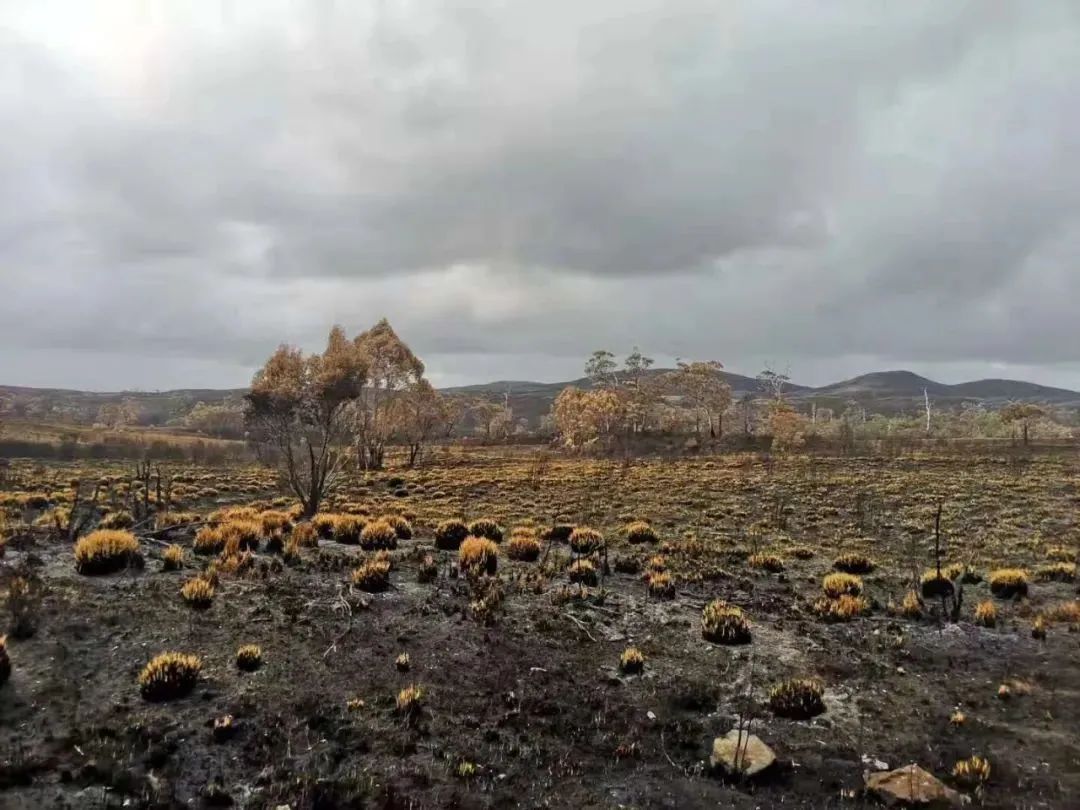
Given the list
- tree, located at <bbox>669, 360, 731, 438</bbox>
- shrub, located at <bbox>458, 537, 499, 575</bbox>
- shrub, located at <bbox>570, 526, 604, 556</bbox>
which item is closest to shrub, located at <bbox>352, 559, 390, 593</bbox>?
shrub, located at <bbox>458, 537, 499, 575</bbox>

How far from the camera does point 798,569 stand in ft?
57.0

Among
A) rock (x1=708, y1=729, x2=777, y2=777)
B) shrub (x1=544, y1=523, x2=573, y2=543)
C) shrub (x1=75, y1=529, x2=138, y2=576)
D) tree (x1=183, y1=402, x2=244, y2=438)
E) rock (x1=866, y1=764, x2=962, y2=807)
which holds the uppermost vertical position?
shrub (x1=75, y1=529, x2=138, y2=576)

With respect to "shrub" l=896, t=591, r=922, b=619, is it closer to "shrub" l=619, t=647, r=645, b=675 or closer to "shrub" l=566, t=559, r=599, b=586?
"shrub" l=619, t=647, r=645, b=675

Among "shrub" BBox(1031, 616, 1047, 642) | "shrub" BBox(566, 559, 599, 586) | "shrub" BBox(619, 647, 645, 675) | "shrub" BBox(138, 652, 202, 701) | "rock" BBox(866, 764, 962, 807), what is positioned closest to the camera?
"rock" BBox(866, 764, 962, 807)

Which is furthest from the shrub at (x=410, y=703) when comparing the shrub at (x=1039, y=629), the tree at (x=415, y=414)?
the tree at (x=415, y=414)

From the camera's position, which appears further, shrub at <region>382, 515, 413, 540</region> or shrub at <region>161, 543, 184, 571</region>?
shrub at <region>382, 515, 413, 540</region>

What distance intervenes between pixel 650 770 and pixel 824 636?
5701 millimetres

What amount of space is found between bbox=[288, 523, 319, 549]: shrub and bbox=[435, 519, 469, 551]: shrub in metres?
3.14

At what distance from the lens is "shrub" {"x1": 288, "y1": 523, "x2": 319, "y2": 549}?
53.0ft

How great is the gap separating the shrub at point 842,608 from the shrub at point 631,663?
462 centimetres

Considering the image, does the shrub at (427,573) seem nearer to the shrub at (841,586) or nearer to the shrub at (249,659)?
the shrub at (249,659)

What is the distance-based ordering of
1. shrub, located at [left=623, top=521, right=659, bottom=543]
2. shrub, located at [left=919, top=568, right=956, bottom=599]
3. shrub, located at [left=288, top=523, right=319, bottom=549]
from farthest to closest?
shrub, located at [left=623, top=521, right=659, bottom=543]
shrub, located at [left=288, top=523, right=319, bottom=549]
shrub, located at [left=919, top=568, right=956, bottom=599]

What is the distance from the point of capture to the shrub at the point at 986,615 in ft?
40.8

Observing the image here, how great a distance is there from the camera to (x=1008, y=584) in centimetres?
1463
